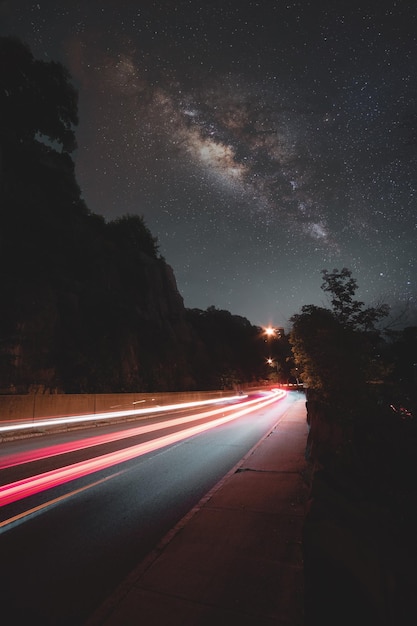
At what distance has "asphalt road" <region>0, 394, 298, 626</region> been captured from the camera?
3422mm

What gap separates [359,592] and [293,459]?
7.42 m

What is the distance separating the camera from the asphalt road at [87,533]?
342 centimetres

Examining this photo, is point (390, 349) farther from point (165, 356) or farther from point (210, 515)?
point (165, 356)

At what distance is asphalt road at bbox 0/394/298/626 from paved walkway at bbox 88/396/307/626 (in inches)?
11.8

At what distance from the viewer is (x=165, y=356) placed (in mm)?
46656

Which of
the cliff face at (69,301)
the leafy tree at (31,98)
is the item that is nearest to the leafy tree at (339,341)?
the cliff face at (69,301)

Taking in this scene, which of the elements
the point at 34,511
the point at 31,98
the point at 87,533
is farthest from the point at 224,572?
the point at 31,98

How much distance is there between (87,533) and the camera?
4914 millimetres

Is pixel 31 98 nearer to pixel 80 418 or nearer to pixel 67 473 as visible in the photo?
pixel 80 418

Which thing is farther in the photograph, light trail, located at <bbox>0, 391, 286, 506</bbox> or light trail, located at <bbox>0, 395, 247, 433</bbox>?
light trail, located at <bbox>0, 395, 247, 433</bbox>

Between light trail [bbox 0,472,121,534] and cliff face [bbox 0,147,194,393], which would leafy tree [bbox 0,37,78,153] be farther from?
light trail [bbox 0,472,121,534]

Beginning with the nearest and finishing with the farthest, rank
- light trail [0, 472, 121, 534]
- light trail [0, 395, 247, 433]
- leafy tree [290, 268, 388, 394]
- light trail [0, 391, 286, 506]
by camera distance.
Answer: light trail [0, 472, 121, 534]
light trail [0, 391, 286, 506]
leafy tree [290, 268, 388, 394]
light trail [0, 395, 247, 433]

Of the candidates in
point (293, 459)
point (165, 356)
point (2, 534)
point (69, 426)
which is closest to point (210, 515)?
point (2, 534)

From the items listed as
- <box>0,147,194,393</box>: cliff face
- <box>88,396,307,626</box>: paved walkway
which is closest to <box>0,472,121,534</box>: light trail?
<box>88,396,307,626</box>: paved walkway
